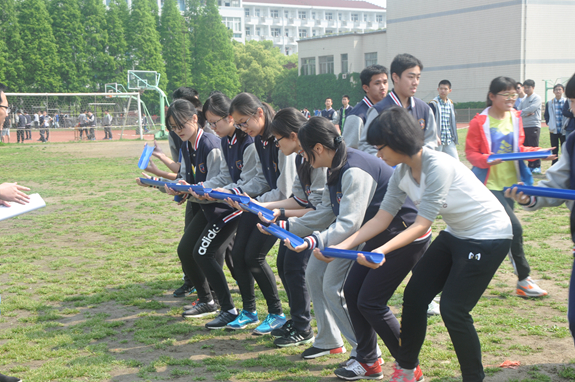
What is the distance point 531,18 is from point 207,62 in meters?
33.8

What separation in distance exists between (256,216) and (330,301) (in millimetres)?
1116

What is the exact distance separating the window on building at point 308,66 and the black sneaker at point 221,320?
62.2 m

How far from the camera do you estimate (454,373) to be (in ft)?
12.3

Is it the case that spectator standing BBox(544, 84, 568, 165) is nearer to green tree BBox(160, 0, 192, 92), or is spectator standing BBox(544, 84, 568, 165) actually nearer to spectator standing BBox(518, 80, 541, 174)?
spectator standing BBox(518, 80, 541, 174)

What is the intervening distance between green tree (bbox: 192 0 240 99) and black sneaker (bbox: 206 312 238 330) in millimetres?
56731

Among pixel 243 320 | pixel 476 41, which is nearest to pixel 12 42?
pixel 476 41

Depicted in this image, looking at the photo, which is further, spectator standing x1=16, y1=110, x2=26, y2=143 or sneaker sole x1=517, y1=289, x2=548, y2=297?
spectator standing x1=16, y1=110, x2=26, y2=143

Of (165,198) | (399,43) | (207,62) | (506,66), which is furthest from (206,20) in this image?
(165,198)

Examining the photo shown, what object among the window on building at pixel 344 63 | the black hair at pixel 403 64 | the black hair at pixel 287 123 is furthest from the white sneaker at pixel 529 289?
the window on building at pixel 344 63

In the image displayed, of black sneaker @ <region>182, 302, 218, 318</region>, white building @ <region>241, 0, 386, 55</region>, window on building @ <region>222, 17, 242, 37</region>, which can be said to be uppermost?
white building @ <region>241, 0, 386, 55</region>

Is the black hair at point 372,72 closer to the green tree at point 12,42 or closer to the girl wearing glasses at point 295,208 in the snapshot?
the girl wearing glasses at point 295,208

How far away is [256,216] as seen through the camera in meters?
4.60

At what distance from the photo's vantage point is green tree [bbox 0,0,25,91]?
4712cm

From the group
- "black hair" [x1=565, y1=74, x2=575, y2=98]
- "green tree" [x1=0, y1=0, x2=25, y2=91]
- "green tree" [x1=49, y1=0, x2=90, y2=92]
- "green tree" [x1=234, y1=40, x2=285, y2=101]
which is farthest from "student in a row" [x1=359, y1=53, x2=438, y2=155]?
"green tree" [x1=234, y1=40, x2=285, y2=101]
